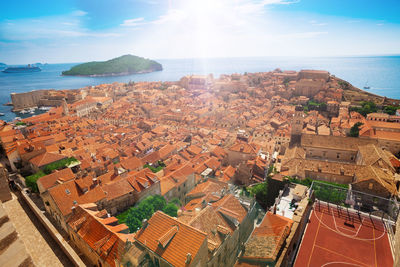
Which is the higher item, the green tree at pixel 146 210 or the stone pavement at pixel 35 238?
the stone pavement at pixel 35 238

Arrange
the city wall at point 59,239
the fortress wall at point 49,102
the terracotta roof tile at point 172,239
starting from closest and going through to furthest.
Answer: the terracotta roof tile at point 172,239
the city wall at point 59,239
the fortress wall at point 49,102

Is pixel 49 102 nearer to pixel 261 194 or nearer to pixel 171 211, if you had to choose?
pixel 171 211

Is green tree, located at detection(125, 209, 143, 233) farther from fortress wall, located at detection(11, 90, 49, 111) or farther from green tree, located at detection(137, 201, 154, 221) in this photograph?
fortress wall, located at detection(11, 90, 49, 111)

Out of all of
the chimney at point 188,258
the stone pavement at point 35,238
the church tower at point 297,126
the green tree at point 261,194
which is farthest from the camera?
the church tower at point 297,126

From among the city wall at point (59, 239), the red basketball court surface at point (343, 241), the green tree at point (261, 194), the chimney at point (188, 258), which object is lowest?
the green tree at point (261, 194)

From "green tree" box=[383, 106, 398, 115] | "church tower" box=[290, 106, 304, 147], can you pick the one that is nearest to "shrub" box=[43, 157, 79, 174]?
"church tower" box=[290, 106, 304, 147]

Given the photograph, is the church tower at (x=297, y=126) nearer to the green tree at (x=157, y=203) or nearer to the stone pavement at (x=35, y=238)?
the green tree at (x=157, y=203)

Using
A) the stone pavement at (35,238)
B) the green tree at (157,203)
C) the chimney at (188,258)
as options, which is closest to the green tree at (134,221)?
the green tree at (157,203)
